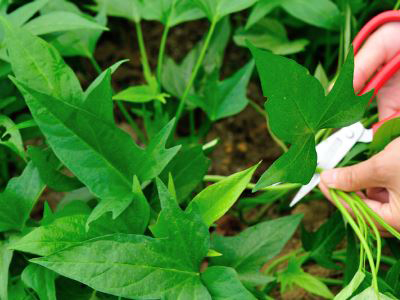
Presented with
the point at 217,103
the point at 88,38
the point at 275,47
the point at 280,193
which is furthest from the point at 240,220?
the point at 88,38

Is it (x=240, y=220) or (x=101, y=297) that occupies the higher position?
(x=101, y=297)

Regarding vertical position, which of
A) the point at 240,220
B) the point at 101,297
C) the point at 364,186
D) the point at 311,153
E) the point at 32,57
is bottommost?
the point at 240,220

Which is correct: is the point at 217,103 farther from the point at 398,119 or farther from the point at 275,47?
the point at 398,119

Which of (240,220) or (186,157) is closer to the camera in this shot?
(186,157)

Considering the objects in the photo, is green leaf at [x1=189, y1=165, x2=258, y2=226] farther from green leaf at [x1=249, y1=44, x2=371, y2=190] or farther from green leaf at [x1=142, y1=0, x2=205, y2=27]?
green leaf at [x1=142, y1=0, x2=205, y2=27]

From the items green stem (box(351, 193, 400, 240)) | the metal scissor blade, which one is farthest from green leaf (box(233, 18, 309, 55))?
green stem (box(351, 193, 400, 240))

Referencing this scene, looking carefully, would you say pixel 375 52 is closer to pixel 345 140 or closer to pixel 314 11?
pixel 345 140

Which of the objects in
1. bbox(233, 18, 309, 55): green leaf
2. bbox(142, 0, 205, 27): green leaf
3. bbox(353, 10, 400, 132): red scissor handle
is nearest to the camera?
bbox(353, 10, 400, 132): red scissor handle

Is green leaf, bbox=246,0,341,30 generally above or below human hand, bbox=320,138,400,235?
above
